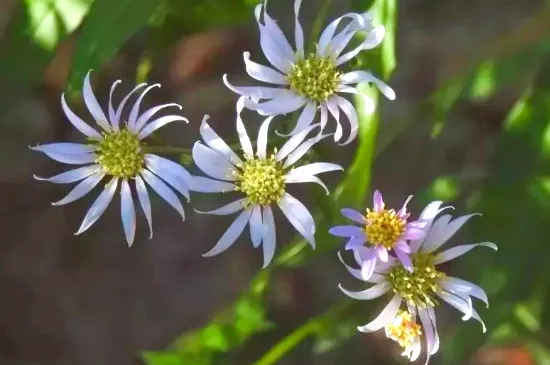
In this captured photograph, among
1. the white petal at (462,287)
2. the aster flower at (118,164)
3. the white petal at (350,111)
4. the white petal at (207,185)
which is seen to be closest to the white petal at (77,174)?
the aster flower at (118,164)

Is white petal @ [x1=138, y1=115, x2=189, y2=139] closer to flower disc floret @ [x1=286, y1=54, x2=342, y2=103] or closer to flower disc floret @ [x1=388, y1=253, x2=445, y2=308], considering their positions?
flower disc floret @ [x1=286, y1=54, x2=342, y2=103]

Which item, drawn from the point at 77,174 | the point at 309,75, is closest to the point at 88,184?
the point at 77,174

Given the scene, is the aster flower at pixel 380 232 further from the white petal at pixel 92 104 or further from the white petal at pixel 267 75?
the white petal at pixel 92 104

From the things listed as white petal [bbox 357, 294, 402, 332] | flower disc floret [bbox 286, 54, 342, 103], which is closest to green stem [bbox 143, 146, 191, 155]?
flower disc floret [bbox 286, 54, 342, 103]

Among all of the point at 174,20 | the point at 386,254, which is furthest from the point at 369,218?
the point at 174,20

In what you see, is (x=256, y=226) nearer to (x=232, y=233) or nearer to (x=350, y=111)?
(x=232, y=233)

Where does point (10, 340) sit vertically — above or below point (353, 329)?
above

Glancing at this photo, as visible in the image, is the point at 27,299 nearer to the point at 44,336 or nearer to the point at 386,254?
the point at 44,336
